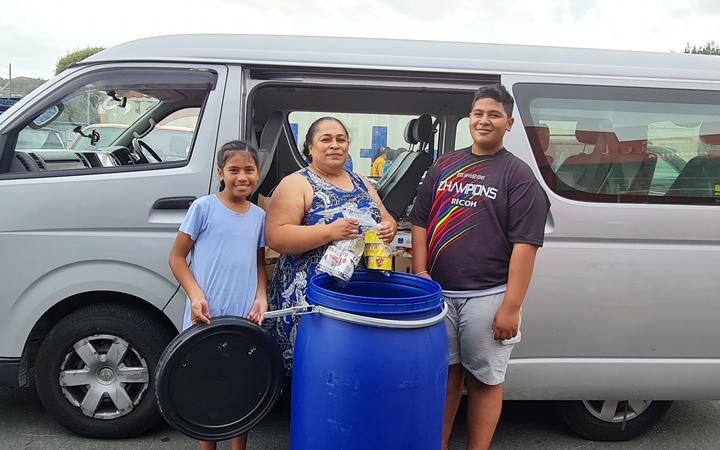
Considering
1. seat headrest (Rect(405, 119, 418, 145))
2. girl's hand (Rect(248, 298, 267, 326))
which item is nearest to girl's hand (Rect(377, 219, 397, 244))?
girl's hand (Rect(248, 298, 267, 326))

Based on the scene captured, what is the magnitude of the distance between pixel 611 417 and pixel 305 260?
6.49ft

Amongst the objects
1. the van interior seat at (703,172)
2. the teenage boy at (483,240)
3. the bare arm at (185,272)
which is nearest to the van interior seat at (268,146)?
the bare arm at (185,272)

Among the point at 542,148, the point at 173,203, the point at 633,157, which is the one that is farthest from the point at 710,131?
the point at 173,203

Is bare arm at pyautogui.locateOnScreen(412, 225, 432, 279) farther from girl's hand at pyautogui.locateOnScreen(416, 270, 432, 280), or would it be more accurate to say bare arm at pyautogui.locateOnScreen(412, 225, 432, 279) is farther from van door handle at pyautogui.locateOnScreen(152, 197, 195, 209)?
van door handle at pyautogui.locateOnScreen(152, 197, 195, 209)

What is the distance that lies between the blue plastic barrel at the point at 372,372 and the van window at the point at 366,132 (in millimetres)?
2522

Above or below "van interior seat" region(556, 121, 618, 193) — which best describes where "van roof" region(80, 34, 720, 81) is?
above

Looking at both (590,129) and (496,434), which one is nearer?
(590,129)

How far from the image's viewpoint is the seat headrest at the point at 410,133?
4207 millimetres

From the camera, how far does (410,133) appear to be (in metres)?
4.27

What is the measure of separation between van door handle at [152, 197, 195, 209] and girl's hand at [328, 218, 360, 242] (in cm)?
84

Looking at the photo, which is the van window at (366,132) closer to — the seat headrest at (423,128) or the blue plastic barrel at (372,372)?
the seat headrest at (423,128)

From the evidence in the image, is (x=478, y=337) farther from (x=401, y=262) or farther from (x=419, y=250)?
(x=401, y=262)

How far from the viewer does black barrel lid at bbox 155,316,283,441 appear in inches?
86.8

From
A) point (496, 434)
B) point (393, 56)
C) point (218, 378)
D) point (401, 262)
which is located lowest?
point (496, 434)
